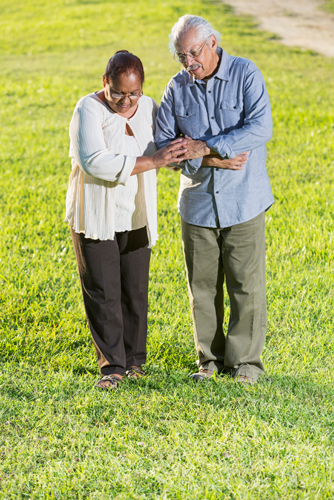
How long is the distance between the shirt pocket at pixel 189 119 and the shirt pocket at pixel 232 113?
171 millimetres

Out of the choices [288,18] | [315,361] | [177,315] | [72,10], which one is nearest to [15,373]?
[177,315]

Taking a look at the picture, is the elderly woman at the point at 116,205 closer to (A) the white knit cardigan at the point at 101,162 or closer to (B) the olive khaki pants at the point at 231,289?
(A) the white knit cardigan at the point at 101,162

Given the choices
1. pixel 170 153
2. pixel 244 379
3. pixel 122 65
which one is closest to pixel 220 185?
pixel 170 153

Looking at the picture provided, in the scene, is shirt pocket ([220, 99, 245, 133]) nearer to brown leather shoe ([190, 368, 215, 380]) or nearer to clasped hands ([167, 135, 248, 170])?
clasped hands ([167, 135, 248, 170])

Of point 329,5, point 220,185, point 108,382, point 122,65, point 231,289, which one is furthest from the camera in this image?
point 329,5

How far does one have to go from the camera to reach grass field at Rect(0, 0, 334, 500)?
9.82 ft

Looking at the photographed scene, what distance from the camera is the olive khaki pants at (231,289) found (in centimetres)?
363

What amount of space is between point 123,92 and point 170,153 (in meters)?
0.45

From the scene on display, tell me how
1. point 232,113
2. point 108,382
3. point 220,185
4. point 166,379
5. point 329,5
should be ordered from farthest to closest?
point 329,5, point 166,379, point 108,382, point 220,185, point 232,113

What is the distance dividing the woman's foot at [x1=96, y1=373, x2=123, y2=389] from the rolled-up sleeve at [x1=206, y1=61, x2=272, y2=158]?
5.76 feet

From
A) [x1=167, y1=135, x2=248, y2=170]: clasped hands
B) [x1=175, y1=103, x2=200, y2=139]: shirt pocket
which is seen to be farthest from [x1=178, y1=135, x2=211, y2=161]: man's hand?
[x1=175, y1=103, x2=200, y2=139]: shirt pocket

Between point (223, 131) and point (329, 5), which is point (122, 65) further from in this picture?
point (329, 5)

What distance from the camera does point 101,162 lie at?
3.25 metres

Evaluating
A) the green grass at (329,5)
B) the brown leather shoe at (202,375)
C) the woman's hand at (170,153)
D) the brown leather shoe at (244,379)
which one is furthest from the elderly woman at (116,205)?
the green grass at (329,5)
